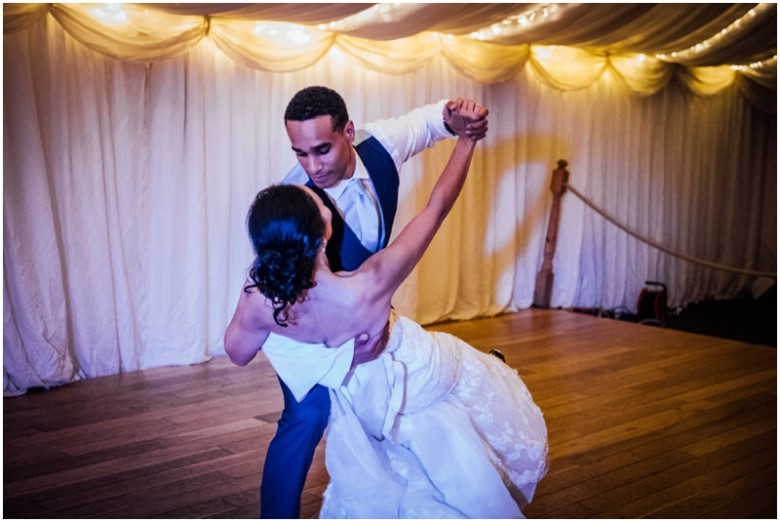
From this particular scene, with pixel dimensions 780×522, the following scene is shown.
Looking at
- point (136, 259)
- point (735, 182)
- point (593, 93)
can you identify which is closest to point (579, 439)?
point (136, 259)

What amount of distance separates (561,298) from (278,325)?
5.24 meters

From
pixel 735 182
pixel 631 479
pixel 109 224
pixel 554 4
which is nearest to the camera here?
pixel 631 479

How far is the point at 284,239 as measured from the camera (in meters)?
1.91

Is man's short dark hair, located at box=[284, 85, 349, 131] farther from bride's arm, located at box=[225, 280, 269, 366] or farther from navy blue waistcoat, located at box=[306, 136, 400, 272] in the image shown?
bride's arm, located at box=[225, 280, 269, 366]

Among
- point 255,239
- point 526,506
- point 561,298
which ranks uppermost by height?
point 255,239

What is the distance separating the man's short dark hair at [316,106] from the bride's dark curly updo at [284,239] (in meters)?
0.39

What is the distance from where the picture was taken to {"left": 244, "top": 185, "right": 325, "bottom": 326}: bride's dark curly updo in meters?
1.91

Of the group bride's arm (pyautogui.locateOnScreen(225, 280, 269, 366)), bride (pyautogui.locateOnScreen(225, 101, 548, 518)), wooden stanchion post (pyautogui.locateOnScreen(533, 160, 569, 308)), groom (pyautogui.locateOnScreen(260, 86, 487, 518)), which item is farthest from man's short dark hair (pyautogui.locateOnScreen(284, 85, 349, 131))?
wooden stanchion post (pyautogui.locateOnScreen(533, 160, 569, 308))

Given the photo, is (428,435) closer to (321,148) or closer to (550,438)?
(321,148)

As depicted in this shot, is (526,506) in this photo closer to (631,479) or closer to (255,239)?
(631,479)

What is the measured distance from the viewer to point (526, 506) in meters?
2.79

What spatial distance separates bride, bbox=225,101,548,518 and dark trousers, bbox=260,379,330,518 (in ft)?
0.25

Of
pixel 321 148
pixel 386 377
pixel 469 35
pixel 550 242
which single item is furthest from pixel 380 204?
pixel 550 242

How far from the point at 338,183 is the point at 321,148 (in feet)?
0.46
